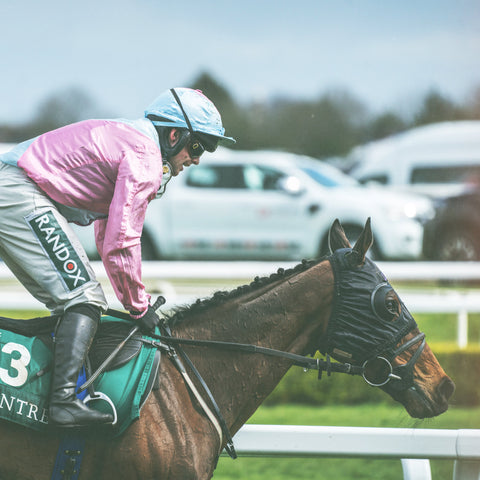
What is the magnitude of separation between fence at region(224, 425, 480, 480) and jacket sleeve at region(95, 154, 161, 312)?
101 centimetres

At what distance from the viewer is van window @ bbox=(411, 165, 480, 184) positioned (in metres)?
11.0

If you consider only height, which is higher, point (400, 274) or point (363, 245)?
point (363, 245)

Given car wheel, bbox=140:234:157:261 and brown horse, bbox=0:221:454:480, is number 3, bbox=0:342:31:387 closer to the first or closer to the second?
brown horse, bbox=0:221:454:480

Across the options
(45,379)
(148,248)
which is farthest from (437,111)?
(45,379)

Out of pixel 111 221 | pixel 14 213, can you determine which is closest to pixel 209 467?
pixel 111 221

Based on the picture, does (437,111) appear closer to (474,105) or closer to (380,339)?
(474,105)

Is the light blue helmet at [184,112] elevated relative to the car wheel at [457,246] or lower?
elevated

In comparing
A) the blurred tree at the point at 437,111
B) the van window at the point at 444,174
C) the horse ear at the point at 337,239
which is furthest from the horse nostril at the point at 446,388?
the van window at the point at 444,174

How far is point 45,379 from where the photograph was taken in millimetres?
2398

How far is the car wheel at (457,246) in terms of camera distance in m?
8.99

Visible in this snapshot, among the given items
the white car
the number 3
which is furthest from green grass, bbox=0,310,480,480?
the white car

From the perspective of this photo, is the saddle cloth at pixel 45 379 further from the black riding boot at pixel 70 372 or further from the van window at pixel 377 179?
the van window at pixel 377 179

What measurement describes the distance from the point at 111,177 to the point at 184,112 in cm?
38

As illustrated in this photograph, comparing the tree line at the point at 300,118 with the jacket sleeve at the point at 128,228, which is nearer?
the jacket sleeve at the point at 128,228
